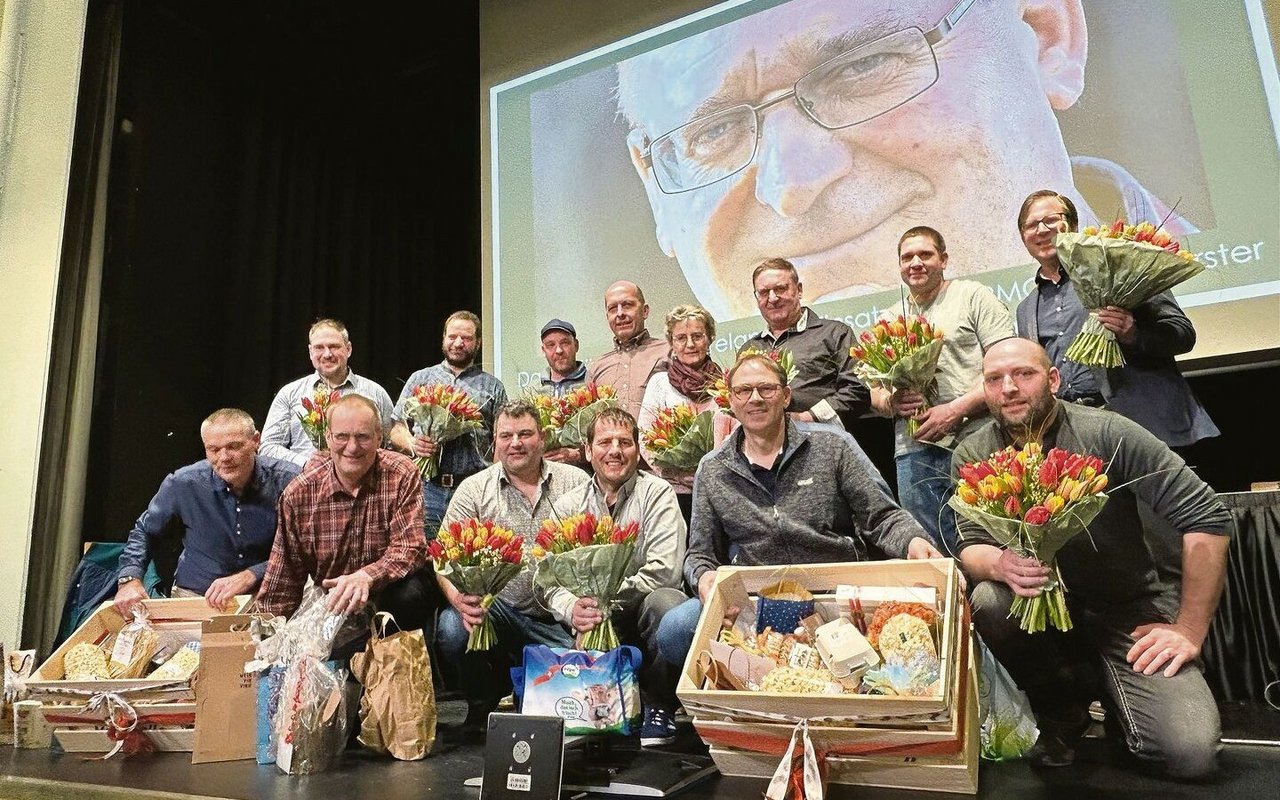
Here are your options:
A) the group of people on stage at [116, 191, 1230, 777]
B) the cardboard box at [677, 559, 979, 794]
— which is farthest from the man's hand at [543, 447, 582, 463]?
the cardboard box at [677, 559, 979, 794]

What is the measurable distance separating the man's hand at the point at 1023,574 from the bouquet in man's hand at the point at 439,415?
228cm

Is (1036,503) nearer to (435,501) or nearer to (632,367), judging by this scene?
(632,367)

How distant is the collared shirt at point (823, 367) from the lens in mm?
3164

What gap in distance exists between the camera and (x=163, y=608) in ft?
9.82

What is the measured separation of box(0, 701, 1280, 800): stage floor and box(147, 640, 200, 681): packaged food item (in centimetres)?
23

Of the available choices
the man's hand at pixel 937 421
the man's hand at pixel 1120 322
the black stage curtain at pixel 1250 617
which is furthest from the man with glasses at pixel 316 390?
the black stage curtain at pixel 1250 617

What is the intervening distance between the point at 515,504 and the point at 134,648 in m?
1.31

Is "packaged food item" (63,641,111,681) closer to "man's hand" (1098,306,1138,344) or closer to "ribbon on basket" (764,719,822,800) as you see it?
"ribbon on basket" (764,719,822,800)

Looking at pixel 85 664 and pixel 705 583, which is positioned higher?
pixel 705 583

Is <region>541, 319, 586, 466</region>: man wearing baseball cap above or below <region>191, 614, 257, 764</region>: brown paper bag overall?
above

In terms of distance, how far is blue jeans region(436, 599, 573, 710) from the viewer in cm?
296

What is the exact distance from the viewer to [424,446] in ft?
12.2

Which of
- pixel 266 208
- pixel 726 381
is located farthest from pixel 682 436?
pixel 266 208

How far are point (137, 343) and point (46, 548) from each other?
3.96ft
